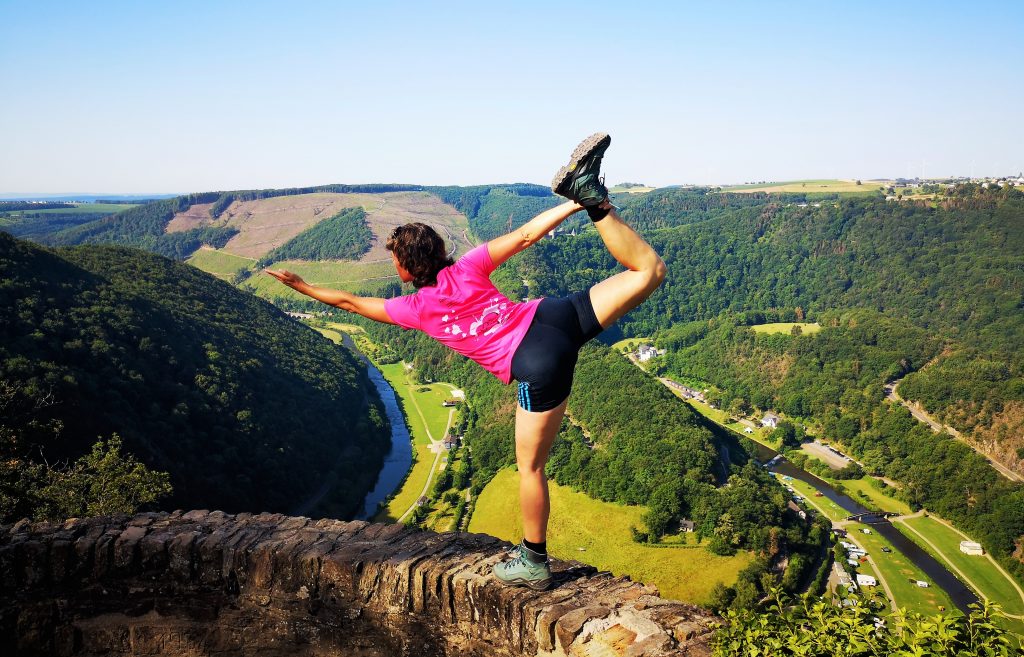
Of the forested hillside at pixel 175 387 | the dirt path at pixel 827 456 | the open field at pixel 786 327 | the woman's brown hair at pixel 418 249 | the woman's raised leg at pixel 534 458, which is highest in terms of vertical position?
the woman's brown hair at pixel 418 249

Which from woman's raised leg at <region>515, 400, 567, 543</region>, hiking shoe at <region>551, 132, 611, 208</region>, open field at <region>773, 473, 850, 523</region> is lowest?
open field at <region>773, 473, 850, 523</region>

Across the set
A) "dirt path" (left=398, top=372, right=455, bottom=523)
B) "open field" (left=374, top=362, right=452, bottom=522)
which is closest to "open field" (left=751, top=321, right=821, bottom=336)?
"dirt path" (left=398, top=372, right=455, bottom=523)

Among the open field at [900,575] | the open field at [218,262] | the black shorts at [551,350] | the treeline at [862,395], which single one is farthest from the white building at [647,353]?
the open field at [218,262]

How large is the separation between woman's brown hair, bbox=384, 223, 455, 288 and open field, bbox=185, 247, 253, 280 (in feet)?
573

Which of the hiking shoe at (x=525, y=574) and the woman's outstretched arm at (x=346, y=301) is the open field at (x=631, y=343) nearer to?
the hiking shoe at (x=525, y=574)

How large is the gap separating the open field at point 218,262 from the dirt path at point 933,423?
150 meters

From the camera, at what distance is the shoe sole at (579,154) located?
4.00 m

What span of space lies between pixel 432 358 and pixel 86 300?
4865 centimetres

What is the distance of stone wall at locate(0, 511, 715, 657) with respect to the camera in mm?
4973

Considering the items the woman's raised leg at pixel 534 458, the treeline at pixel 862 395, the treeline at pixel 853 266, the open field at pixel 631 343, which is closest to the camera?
the woman's raised leg at pixel 534 458

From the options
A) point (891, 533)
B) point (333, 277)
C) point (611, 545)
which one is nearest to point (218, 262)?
point (333, 277)

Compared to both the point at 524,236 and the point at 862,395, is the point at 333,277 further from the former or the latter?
the point at 524,236

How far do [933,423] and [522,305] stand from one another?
81.6 m

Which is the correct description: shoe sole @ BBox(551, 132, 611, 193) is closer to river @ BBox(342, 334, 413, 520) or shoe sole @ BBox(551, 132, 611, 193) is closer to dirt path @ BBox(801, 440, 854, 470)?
river @ BBox(342, 334, 413, 520)
